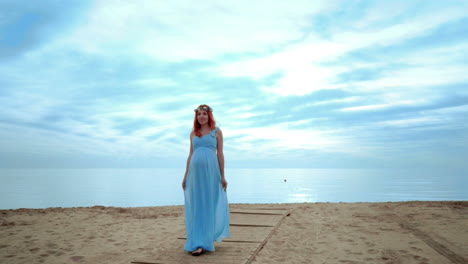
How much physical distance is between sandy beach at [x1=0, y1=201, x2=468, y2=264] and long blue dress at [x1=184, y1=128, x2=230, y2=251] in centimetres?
88

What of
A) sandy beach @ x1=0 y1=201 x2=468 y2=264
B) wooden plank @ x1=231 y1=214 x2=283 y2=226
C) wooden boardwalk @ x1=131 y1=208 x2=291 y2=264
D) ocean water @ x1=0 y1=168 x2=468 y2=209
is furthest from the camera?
ocean water @ x1=0 y1=168 x2=468 y2=209

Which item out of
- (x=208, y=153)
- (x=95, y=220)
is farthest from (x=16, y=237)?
(x=208, y=153)

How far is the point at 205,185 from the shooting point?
228 inches

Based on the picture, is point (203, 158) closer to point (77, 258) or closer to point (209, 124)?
point (209, 124)

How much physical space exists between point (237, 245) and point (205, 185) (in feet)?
4.77

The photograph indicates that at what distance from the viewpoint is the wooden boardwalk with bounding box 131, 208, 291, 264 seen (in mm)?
5336

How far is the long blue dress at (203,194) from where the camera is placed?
18.8 ft

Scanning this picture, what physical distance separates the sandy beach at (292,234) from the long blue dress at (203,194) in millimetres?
881

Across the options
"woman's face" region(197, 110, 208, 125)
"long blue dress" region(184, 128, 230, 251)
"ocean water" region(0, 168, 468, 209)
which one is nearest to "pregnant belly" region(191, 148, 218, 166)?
"long blue dress" region(184, 128, 230, 251)

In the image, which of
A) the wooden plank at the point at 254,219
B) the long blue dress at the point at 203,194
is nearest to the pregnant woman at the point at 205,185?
the long blue dress at the point at 203,194

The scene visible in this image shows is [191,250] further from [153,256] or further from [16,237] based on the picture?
[16,237]

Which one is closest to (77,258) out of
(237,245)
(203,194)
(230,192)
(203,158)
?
(203,194)

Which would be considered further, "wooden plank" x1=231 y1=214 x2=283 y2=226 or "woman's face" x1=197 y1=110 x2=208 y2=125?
"wooden plank" x1=231 y1=214 x2=283 y2=226

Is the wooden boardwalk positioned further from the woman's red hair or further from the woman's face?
the woman's face
